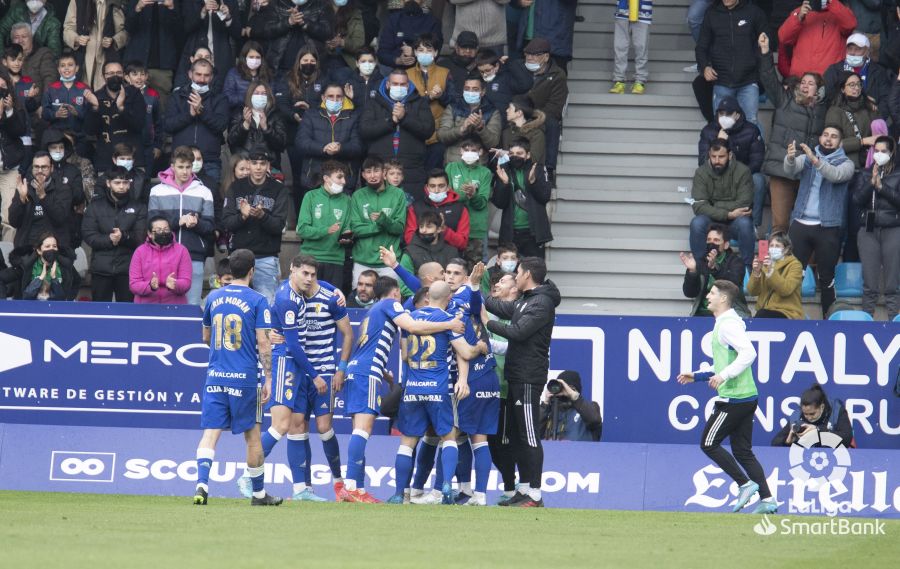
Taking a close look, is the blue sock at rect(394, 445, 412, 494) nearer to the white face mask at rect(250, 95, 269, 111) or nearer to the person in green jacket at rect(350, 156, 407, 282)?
the person in green jacket at rect(350, 156, 407, 282)

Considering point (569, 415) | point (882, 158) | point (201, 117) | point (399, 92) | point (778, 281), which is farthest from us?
point (201, 117)

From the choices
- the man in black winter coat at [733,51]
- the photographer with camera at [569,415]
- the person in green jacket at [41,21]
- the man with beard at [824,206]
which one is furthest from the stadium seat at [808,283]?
the person in green jacket at [41,21]

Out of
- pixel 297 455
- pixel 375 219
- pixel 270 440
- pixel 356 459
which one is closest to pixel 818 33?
pixel 375 219

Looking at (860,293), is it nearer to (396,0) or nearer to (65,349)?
(396,0)

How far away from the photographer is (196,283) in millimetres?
18094

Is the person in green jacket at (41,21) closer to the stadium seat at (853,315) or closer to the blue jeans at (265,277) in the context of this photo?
the blue jeans at (265,277)

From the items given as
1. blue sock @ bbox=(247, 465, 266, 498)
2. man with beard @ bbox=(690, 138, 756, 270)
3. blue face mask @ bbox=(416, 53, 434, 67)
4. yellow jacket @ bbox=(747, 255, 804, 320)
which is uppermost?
blue face mask @ bbox=(416, 53, 434, 67)

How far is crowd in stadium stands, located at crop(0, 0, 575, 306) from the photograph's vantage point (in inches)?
707

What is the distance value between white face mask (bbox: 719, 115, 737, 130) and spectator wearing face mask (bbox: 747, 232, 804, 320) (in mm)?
2461

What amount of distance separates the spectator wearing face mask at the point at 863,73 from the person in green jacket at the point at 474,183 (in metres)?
4.57

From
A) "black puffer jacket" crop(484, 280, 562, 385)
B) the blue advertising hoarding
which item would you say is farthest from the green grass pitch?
the blue advertising hoarding

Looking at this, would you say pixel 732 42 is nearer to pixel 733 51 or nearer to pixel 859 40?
pixel 733 51

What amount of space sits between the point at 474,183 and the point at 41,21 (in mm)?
6837

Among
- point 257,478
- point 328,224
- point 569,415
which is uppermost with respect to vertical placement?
point 328,224
